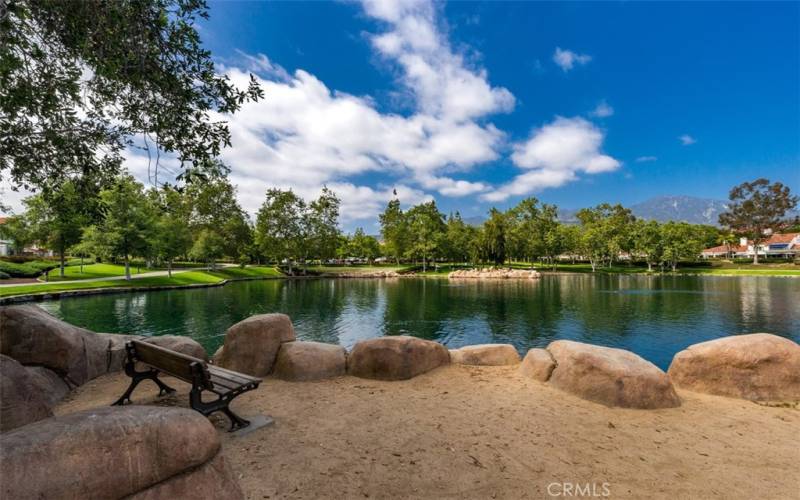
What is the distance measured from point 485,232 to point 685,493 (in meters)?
78.8

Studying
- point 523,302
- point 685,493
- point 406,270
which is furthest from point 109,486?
point 406,270

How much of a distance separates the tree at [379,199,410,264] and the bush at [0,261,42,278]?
59647 millimetres

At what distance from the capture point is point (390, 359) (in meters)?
8.88

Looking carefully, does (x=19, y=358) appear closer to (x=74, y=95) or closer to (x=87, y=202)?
(x=87, y=202)

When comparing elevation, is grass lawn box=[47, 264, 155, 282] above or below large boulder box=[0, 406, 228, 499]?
above

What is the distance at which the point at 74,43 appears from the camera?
21.5 feet

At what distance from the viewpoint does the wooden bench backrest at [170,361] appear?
17.7 ft

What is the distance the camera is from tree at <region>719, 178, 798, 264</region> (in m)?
85.9

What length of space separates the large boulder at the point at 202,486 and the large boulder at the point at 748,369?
380 inches

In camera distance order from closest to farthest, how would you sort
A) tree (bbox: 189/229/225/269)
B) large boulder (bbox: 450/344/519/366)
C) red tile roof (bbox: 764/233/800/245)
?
large boulder (bbox: 450/344/519/366)
tree (bbox: 189/229/225/269)
red tile roof (bbox: 764/233/800/245)

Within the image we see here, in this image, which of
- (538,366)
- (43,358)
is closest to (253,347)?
(43,358)

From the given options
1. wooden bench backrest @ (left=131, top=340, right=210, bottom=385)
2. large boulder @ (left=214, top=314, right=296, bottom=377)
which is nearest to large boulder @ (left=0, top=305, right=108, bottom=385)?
wooden bench backrest @ (left=131, top=340, right=210, bottom=385)

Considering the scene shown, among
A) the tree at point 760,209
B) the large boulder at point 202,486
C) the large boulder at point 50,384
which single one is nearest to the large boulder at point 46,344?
the large boulder at point 50,384
